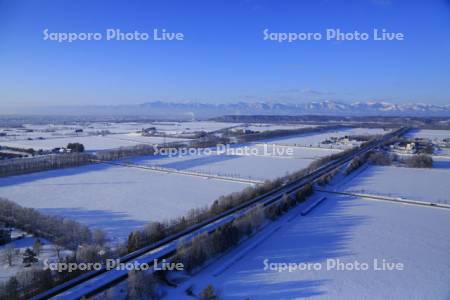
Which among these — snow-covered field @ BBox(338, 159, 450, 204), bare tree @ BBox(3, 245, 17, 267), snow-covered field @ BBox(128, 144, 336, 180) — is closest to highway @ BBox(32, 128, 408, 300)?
bare tree @ BBox(3, 245, 17, 267)

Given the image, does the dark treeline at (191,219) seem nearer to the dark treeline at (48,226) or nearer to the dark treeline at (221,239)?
the dark treeline at (221,239)

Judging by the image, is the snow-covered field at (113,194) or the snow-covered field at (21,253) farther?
the snow-covered field at (113,194)

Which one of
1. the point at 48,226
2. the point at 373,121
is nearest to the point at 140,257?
the point at 48,226

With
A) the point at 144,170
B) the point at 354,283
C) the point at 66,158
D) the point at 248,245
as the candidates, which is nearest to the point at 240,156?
the point at 144,170

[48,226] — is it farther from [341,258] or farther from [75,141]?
[75,141]

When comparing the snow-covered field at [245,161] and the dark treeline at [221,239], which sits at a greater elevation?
the snow-covered field at [245,161]

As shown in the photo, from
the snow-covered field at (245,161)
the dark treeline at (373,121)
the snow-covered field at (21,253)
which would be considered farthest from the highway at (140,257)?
the dark treeline at (373,121)

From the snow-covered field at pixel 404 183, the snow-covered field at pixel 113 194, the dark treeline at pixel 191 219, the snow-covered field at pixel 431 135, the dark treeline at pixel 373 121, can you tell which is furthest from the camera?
the dark treeline at pixel 373 121
